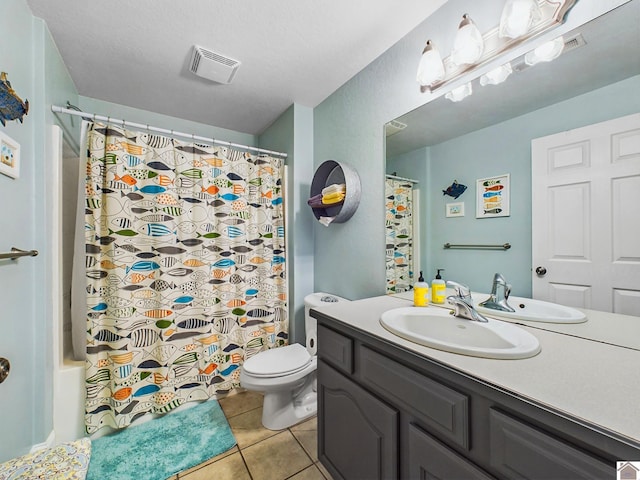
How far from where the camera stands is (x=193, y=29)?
1.38m

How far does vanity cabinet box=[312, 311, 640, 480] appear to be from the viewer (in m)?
0.50

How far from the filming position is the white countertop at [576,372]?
0.50 metres

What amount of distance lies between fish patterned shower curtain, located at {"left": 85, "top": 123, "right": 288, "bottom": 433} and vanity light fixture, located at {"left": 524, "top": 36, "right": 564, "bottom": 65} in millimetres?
1655

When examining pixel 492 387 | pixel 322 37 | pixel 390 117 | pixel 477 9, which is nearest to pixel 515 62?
pixel 477 9

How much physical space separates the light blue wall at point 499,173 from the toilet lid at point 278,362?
983mm

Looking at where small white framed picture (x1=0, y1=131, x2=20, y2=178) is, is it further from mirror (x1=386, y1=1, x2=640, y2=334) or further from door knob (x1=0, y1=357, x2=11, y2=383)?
mirror (x1=386, y1=1, x2=640, y2=334)

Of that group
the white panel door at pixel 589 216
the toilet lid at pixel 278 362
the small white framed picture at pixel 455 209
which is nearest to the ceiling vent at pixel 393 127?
the small white framed picture at pixel 455 209

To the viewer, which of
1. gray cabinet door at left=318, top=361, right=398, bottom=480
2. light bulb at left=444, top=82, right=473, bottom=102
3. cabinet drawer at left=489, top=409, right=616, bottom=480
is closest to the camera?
cabinet drawer at left=489, top=409, right=616, bottom=480

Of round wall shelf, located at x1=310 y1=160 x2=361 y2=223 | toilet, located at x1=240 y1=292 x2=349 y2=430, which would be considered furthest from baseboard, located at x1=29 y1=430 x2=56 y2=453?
round wall shelf, located at x1=310 y1=160 x2=361 y2=223

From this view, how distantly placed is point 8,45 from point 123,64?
64 cm

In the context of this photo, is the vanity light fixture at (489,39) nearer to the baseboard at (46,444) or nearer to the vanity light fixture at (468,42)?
the vanity light fixture at (468,42)

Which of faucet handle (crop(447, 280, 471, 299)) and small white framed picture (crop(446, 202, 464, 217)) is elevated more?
small white framed picture (crop(446, 202, 464, 217))

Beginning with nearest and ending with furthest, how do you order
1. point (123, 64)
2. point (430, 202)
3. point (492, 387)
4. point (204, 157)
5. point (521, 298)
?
1. point (492, 387)
2. point (521, 298)
3. point (430, 202)
4. point (123, 64)
5. point (204, 157)

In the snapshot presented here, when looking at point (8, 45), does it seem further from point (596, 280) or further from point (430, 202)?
point (596, 280)
